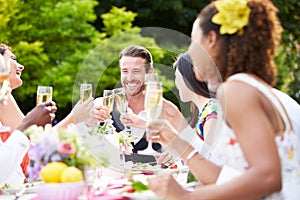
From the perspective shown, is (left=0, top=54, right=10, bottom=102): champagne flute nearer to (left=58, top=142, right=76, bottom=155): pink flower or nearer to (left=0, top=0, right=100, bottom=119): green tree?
(left=58, top=142, right=76, bottom=155): pink flower

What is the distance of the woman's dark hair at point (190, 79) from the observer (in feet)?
9.78

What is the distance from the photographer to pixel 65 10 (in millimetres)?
9500

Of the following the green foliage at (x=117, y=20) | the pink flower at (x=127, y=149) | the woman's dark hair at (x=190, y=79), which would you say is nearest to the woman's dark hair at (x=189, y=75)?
the woman's dark hair at (x=190, y=79)

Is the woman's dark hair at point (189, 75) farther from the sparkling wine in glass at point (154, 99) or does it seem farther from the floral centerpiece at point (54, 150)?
the floral centerpiece at point (54, 150)

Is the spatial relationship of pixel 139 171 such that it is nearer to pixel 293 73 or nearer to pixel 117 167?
pixel 117 167

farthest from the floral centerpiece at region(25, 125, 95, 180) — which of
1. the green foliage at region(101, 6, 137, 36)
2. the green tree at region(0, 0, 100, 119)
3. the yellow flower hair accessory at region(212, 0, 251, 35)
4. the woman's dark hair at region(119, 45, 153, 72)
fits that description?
the green foliage at region(101, 6, 137, 36)

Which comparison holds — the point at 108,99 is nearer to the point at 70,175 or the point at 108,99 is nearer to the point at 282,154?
the point at 70,175

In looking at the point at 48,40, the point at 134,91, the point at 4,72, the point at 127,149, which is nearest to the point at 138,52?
the point at 134,91

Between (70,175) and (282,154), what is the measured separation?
63 centimetres

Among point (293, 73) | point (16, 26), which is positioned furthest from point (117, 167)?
point (293, 73)

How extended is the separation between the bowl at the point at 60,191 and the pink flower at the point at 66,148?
11 centimetres

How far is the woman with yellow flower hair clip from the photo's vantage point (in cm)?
190

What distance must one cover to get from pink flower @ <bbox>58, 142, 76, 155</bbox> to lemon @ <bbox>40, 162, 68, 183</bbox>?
47 millimetres

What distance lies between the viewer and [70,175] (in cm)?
203
